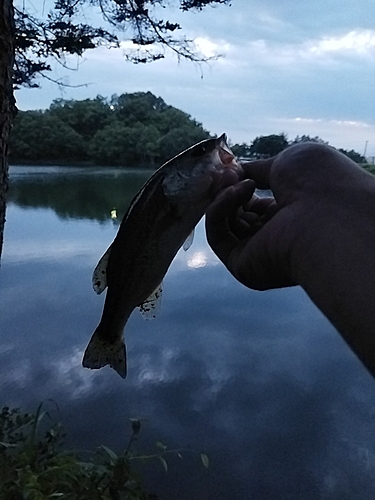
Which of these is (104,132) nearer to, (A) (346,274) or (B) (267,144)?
(B) (267,144)

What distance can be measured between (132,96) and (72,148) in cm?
159

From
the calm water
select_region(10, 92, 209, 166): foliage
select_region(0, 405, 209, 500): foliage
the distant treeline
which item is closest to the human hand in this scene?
select_region(0, 405, 209, 500): foliage

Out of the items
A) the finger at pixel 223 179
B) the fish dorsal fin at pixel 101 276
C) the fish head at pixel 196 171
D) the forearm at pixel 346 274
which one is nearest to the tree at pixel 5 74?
the fish dorsal fin at pixel 101 276

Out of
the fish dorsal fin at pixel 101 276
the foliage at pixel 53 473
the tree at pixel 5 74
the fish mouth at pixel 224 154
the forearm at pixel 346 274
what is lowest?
the foliage at pixel 53 473

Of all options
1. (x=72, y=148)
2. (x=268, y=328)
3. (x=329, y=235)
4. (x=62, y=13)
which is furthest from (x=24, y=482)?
(x=72, y=148)

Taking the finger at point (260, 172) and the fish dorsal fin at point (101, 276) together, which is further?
the fish dorsal fin at point (101, 276)

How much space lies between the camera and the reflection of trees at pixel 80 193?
7.20m

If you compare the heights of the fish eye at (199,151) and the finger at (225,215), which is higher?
Result: the fish eye at (199,151)

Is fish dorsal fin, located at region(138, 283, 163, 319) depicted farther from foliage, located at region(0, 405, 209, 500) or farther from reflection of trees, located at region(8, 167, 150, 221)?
reflection of trees, located at region(8, 167, 150, 221)

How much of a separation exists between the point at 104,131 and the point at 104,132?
3 cm

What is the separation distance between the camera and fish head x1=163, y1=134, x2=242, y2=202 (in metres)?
1.28

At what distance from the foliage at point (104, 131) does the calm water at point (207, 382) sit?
2323mm

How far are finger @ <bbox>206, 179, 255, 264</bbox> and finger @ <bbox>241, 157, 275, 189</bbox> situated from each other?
9 centimetres

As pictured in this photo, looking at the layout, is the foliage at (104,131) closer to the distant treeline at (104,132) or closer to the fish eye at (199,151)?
the distant treeline at (104,132)
